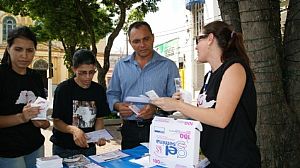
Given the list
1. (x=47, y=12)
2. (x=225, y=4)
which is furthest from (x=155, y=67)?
(x=47, y=12)

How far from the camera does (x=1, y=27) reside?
113ft

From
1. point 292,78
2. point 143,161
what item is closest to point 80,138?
point 143,161

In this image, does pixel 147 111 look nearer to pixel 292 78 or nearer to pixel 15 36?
pixel 15 36

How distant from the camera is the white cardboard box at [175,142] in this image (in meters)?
1.91

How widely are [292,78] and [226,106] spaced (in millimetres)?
2338

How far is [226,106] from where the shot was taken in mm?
1916

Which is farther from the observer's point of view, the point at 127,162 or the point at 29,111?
the point at 127,162

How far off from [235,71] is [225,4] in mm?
2525

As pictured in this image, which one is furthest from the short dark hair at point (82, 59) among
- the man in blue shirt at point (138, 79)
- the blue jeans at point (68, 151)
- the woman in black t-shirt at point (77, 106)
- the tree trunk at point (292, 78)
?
the tree trunk at point (292, 78)

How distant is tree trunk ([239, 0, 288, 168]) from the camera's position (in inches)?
143

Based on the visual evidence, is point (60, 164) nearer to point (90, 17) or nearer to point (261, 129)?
point (261, 129)

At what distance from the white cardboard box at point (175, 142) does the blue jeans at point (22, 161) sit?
1052 mm

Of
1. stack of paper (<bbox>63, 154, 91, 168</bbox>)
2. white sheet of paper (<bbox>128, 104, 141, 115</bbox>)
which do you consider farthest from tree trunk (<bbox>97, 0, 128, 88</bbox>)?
stack of paper (<bbox>63, 154, 91, 168</bbox>)

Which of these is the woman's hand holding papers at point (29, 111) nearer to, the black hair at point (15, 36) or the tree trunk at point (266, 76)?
the black hair at point (15, 36)
